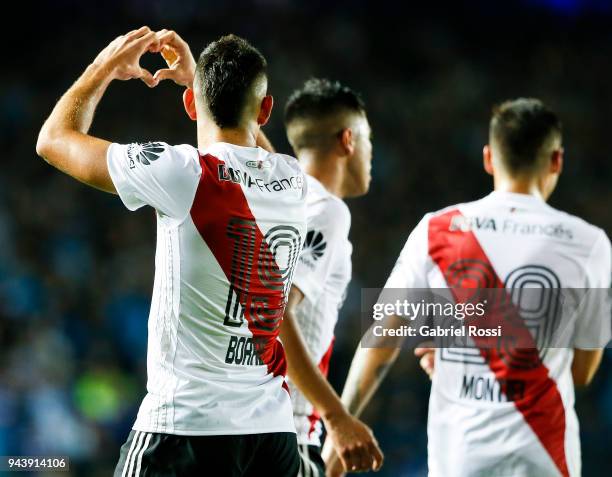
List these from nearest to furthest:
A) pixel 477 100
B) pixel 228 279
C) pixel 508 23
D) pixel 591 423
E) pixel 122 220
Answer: pixel 228 279
pixel 591 423
pixel 122 220
pixel 477 100
pixel 508 23

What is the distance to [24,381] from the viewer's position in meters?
8.55

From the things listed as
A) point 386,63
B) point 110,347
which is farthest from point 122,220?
point 386,63

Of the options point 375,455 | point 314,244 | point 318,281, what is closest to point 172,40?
point 314,244

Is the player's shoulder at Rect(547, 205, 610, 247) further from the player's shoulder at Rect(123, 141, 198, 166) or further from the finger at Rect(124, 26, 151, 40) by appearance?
the finger at Rect(124, 26, 151, 40)

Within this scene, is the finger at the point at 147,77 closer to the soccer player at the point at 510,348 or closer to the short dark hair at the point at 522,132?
the soccer player at the point at 510,348

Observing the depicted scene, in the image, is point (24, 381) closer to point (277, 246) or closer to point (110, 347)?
point (110, 347)

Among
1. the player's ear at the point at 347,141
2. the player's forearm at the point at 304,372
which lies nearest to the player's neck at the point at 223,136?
the player's forearm at the point at 304,372

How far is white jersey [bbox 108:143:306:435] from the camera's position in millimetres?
2754

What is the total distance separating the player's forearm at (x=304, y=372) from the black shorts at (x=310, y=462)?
0.55 m

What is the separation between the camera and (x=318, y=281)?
3.98m

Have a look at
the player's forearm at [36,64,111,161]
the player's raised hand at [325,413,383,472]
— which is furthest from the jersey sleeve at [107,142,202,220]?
the player's raised hand at [325,413,383,472]

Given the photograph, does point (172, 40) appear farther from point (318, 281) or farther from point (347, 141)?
point (347, 141)

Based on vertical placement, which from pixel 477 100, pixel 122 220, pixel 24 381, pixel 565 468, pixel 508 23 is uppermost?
pixel 508 23

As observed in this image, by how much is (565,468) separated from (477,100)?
11.0 m
